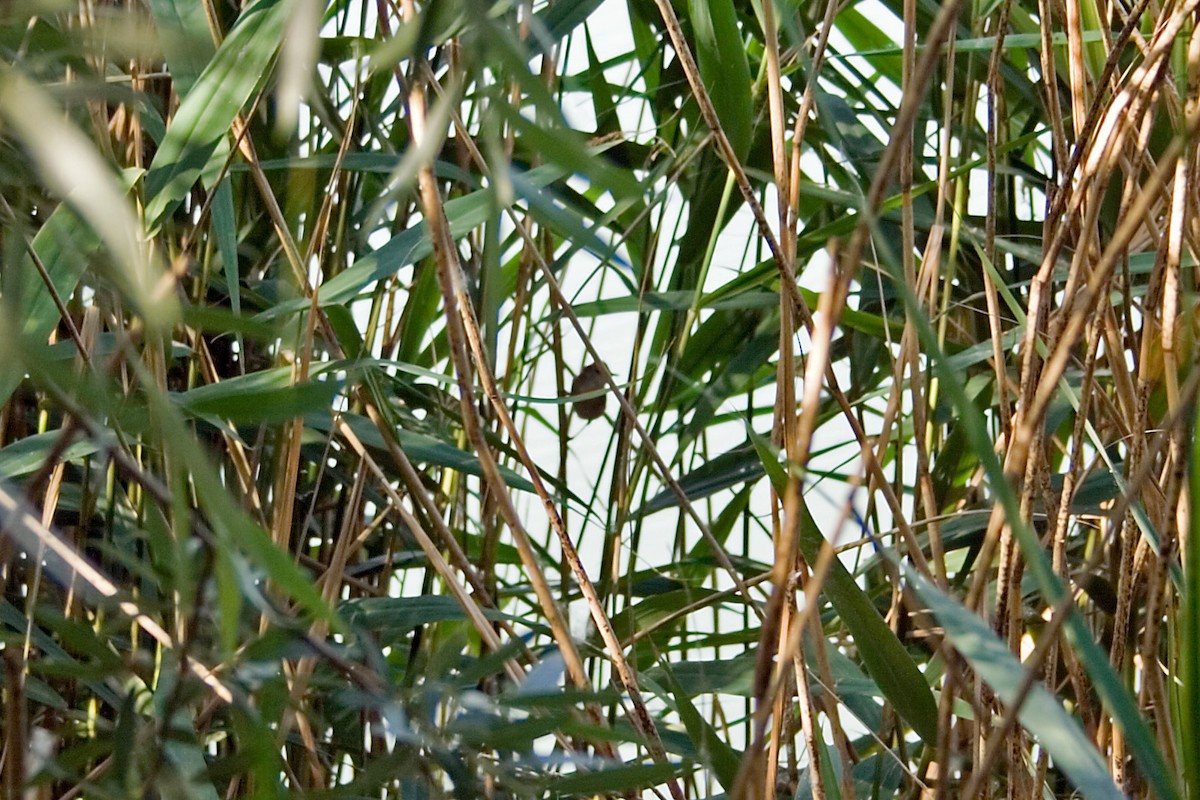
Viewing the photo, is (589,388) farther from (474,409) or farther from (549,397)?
(474,409)

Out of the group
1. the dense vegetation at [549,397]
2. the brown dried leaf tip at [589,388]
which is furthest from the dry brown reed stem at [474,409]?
the brown dried leaf tip at [589,388]

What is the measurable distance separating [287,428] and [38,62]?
0.93 ft

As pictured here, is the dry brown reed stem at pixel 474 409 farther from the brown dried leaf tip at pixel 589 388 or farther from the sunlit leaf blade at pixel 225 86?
the brown dried leaf tip at pixel 589 388

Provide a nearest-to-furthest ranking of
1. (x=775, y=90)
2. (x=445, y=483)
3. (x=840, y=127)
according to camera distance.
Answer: (x=775, y=90) < (x=840, y=127) < (x=445, y=483)

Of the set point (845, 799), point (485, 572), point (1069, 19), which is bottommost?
point (845, 799)

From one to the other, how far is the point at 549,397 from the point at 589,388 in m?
0.16

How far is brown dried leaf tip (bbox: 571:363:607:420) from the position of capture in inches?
27.5

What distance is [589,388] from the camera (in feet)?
2.31

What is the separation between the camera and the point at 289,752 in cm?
55

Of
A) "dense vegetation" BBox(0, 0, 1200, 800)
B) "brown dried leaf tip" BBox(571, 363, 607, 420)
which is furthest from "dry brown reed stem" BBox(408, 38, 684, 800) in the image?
"brown dried leaf tip" BBox(571, 363, 607, 420)

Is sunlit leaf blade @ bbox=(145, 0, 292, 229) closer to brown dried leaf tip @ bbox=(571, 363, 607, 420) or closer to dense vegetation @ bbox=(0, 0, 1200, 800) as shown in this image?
dense vegetation @ bbox=(0, 0, 1200, 800)

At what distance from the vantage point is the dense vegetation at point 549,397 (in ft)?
0.74

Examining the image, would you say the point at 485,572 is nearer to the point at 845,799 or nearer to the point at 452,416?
the point at 452,416

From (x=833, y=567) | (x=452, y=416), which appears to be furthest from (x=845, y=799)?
(x=452, y=416)
